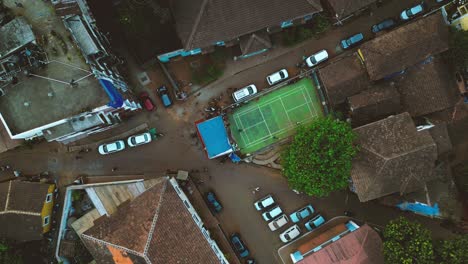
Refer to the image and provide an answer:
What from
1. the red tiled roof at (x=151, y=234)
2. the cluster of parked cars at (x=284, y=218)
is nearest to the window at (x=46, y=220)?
the red tiled roof at (x=151, y=234)

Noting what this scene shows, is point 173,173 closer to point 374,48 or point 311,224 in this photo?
point 311,224

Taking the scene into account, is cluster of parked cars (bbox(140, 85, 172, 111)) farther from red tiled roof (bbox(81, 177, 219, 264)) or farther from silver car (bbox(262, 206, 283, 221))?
silver car (bbox(262, 206, 283, 221))

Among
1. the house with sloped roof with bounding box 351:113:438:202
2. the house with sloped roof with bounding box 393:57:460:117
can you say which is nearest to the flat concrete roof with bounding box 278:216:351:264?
the house with sloped roof with bounding box 351:113:438:202

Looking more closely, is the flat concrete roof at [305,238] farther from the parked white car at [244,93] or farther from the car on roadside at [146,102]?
the car on roadside at [146,102]

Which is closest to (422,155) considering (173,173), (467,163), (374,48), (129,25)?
(467,163)

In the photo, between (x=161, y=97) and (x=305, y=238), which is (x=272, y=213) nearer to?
(x=305, y=238)

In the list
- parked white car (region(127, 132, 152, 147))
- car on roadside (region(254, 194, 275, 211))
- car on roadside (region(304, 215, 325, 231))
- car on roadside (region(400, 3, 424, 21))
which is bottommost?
car on roadside (region(304, 215, 325, 231))
